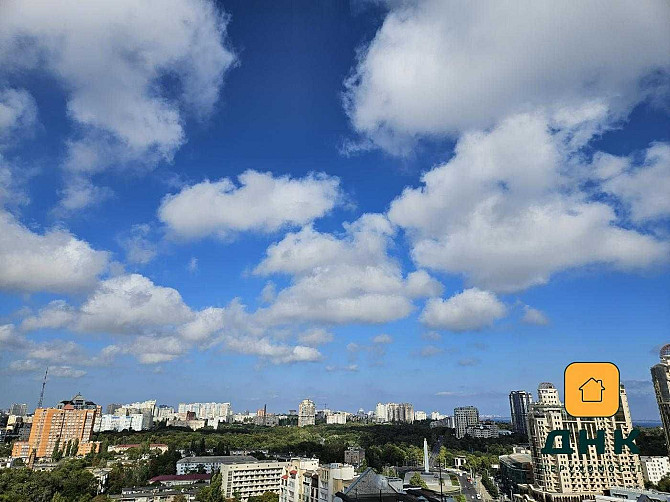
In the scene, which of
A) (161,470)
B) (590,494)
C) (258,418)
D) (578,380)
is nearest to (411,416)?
(258,418)

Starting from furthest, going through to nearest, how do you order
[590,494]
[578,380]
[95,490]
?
[95,490], [590,494], [578,380]

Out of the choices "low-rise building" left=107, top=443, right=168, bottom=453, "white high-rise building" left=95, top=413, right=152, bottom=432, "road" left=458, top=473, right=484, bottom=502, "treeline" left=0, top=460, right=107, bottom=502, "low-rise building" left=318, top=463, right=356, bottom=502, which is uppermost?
"white high-rise building" left=95, top=413, right=152, bottom=432

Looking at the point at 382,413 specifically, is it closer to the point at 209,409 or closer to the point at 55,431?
the point at 209,409

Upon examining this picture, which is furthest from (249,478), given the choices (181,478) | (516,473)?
(516,473)

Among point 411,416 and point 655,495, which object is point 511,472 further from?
point 411,416

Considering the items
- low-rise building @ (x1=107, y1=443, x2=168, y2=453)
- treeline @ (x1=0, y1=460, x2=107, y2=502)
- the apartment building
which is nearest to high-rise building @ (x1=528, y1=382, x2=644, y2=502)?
the apartment building

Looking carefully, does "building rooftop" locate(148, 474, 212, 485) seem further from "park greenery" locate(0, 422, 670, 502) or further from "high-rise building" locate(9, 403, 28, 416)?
"high-rise building" locate(9, 403, 28, 416)
